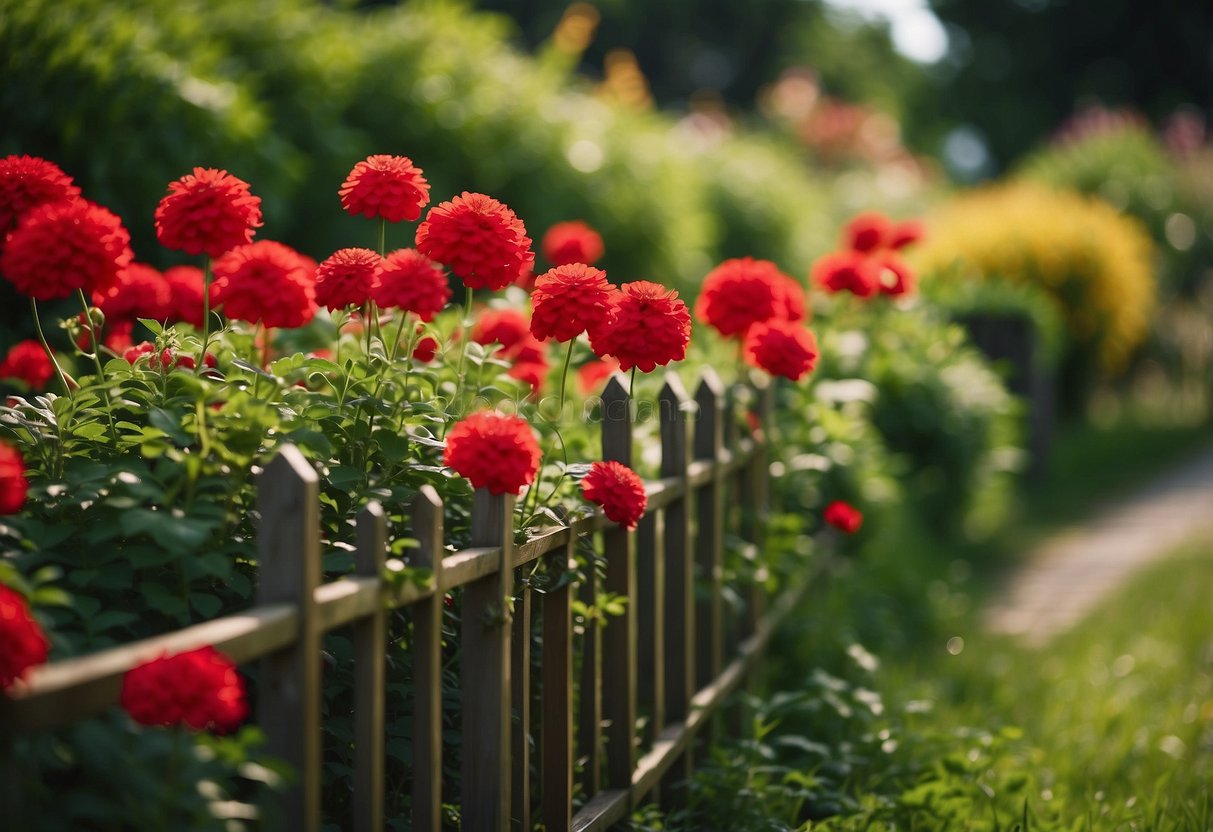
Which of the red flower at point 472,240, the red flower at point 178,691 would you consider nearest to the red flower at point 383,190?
the red flower at point 472,240

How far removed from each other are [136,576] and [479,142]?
4205 millimetres

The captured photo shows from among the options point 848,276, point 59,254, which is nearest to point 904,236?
point 848,276

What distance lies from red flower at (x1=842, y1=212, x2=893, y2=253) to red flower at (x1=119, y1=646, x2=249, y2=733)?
405 cm

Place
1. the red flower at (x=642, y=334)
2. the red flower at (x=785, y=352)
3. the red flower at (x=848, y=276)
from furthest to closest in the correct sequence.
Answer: the red flower at (x=848, y=276) < the red flower at (x=785, y=352) < the red flower at (x=642, y=334)

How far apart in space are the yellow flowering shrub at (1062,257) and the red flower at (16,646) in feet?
29.8

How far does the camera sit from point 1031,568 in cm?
674

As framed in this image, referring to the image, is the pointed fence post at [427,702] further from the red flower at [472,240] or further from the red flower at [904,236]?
the red flower at [904,236]

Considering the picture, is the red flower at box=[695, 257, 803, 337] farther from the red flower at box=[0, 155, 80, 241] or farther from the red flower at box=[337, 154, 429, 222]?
the red flower at box=[0, 155, 80, 241]

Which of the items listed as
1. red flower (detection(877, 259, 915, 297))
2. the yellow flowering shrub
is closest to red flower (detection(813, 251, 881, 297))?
red flower (detection(877, 259, 915, 297))

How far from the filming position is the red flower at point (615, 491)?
230cm

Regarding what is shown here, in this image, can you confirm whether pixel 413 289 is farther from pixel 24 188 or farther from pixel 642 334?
pixel 24 188

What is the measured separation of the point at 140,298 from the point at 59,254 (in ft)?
3.03

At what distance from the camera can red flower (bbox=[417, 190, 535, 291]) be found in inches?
86.2

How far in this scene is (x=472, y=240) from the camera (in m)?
2.19
